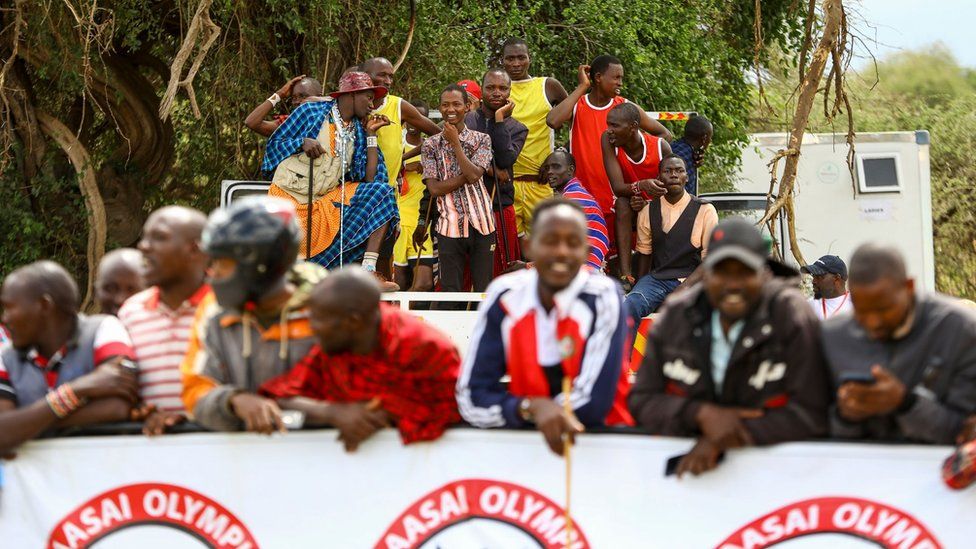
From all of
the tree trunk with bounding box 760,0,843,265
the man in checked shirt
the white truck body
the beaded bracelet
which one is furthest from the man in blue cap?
the beaded bracelet

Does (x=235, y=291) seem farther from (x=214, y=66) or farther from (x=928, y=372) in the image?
(x=214, y=66)

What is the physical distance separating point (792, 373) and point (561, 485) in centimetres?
84

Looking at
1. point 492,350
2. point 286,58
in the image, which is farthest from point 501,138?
point 492,350

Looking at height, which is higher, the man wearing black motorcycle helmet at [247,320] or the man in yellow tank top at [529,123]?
the man in yellow tank top at [529,123]

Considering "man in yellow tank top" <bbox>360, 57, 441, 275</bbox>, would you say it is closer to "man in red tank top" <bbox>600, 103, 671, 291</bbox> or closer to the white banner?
"man in red tank top" <bbox>600, 103, 671, 291</bbox>

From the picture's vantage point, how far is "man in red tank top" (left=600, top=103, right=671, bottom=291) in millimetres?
9188

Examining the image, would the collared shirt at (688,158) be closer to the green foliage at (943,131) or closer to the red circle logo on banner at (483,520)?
the red circle logo on banner at (483,520)

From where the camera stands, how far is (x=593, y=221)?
8.94 metres

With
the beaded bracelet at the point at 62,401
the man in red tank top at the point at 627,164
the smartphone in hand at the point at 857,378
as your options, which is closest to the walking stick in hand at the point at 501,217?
the man in red tank top at the point at 627,164

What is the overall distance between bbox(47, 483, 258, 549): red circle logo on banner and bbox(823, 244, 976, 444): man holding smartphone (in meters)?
2.06

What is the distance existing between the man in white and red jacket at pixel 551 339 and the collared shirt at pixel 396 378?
0.09 meters

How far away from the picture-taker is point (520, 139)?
9.46 meters

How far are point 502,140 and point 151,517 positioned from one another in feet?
17.3

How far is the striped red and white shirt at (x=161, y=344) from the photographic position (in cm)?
472
